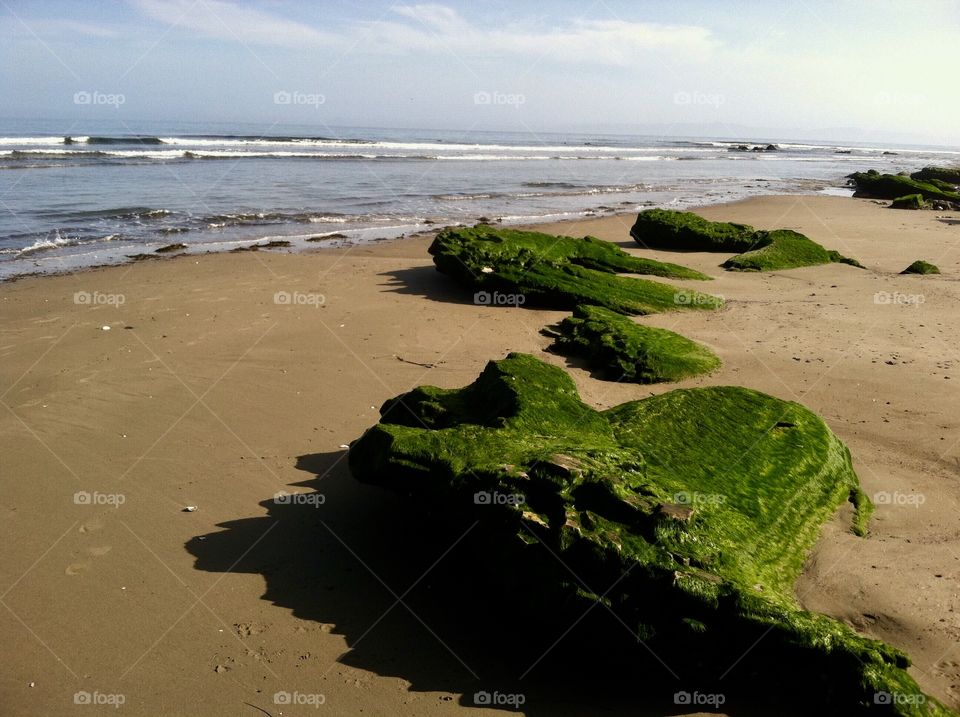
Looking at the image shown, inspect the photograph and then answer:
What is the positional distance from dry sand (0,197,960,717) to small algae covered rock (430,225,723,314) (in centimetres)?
38

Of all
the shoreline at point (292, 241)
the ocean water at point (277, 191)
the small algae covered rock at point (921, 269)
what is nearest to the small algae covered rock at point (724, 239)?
the small algae covered rock at point (921, 269)

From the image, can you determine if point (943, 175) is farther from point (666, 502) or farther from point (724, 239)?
point (666, 502)

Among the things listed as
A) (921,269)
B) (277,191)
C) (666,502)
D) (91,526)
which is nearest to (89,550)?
(91,526)

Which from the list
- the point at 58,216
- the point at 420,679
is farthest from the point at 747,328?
the point at 58,216

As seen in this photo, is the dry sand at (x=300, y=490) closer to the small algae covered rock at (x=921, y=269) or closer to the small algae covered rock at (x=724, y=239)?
the small algae covered rock at (x=921, y=269)

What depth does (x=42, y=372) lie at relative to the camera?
25.0ft

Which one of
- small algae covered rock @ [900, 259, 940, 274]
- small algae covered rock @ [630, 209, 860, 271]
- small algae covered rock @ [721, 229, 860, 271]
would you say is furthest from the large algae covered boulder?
small algae covered rock @ [630, 209, 860, 271]

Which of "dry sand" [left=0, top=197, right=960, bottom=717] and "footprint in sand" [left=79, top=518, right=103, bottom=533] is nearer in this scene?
"dry sand" [left=0, top=197, right=960, bottom=717]

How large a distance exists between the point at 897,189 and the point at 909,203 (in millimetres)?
4544

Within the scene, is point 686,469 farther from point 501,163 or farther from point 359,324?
point 501,163

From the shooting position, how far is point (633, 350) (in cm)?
812

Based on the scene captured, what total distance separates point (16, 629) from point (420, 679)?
209 centimetres

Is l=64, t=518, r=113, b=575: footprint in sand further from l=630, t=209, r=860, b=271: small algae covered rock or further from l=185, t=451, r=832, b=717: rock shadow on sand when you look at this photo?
l=630, t=209, r=860, b=271: small algae covered rock

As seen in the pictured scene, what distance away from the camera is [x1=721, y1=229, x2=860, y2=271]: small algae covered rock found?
1331cm
